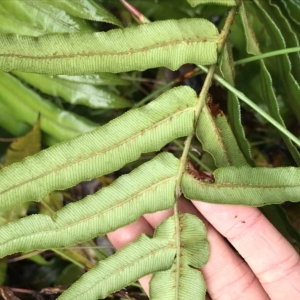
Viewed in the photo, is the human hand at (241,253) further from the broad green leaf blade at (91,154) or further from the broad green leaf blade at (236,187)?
the broad green leaf blade at (91,154)

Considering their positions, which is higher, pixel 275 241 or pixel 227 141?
pixel 227 141

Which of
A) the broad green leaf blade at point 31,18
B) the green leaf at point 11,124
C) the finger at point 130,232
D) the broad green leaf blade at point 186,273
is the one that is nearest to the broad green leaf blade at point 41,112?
the green leaf at point 11,124

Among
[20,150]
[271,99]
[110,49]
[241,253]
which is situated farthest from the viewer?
[20,150]

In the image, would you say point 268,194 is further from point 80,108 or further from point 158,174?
point 80,108

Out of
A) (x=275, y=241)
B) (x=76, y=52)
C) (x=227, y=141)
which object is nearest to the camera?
(x=76, y=52)

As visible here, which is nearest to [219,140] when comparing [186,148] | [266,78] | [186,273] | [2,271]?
[186,148]

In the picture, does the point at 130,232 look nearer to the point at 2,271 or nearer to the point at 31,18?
the point at 2,271

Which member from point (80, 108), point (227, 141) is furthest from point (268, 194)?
point (80, 108)
